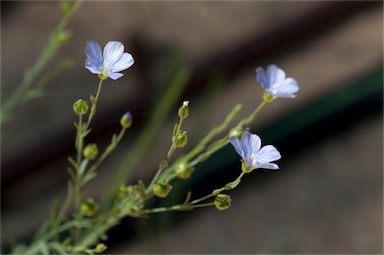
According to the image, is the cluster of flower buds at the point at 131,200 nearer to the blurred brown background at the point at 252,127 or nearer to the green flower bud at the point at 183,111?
the green flower bud at the point at 183,111

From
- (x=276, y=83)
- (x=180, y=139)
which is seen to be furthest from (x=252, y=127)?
(x=180, y=139)

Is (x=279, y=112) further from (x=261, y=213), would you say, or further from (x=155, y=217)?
(x=155, y=217)

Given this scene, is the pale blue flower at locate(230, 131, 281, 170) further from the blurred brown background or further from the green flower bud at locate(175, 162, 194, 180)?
the blurred brown background

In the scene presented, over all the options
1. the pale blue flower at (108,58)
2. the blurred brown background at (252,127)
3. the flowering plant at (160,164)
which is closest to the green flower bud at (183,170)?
the flowering plant at (160,164)

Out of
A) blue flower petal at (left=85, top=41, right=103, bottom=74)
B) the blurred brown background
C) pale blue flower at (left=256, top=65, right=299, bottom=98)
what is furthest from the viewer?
the blurred brown background

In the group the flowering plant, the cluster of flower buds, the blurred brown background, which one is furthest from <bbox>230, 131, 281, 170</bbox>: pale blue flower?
the blurred brown background

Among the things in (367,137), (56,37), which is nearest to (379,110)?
(367,137)
